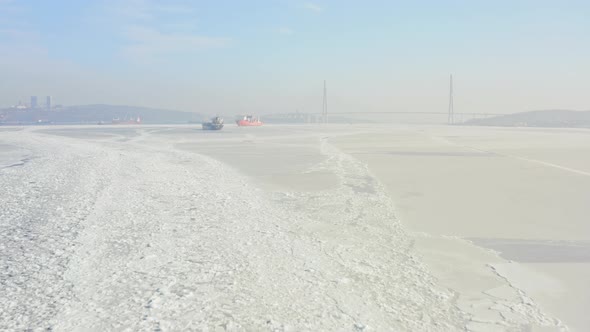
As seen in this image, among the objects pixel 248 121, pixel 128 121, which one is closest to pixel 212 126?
pixel 248 121

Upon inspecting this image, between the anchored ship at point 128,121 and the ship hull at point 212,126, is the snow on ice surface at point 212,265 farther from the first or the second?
the anchored ship at point 128,121

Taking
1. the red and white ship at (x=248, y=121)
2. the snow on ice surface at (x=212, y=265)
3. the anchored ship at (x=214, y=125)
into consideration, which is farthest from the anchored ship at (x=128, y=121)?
the snow on ice surface at (x=212, y=265)

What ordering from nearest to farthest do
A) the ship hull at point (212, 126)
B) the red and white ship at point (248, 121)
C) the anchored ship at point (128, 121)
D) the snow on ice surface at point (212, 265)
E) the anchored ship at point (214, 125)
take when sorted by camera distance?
the snow on ice surface at point (212, 265) < the ship hull at point (212, 126) < the anchored ship at point (214, 125) < the red and white ship at point (248, 121) < the anchored ship at point (128, 121)

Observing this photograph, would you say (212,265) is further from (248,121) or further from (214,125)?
(248,121)

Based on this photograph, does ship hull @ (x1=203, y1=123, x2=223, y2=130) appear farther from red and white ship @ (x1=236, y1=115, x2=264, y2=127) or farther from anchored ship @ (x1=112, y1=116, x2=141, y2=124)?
anchored ship @ (x1=112, y1=116, x2=141, y2=124)

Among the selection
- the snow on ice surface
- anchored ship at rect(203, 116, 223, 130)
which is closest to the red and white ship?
anchored ship at rect(203, 116, 223, 130)

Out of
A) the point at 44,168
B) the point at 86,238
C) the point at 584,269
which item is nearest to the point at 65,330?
the point at 86,238

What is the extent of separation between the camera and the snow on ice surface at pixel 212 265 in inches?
217

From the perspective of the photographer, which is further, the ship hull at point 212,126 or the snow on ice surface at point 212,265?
the ship hull at point 212,126

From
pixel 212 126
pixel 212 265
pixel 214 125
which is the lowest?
pixel 212 265

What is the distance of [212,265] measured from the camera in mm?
7234

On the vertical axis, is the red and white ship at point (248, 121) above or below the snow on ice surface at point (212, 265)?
above

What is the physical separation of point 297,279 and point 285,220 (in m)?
3.73

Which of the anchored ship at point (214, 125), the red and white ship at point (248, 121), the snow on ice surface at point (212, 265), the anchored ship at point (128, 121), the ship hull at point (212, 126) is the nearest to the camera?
the snow on ice surface at point (212, 265)
